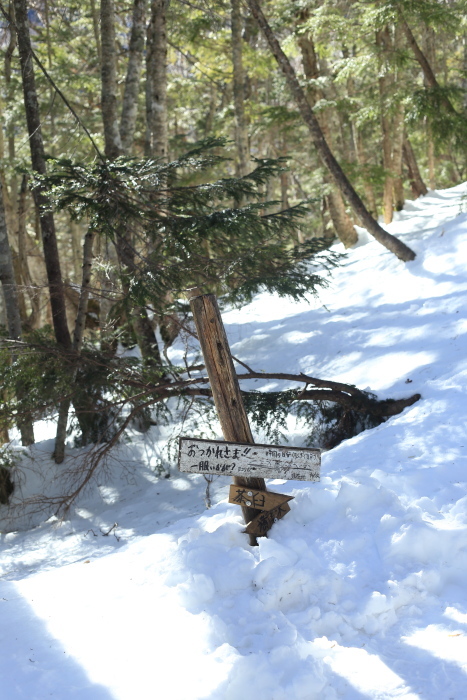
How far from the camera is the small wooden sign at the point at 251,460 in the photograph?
404 centimetres

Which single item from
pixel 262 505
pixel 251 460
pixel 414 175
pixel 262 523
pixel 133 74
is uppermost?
pixel 133 74

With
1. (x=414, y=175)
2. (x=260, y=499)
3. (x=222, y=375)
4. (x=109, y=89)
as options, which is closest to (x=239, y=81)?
(x=109, y=89)

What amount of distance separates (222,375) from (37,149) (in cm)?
621

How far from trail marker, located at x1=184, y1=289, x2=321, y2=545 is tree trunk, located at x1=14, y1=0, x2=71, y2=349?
441 cm

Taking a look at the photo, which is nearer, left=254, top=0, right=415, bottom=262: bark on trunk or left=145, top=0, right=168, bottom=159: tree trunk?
left=145, top=0, right=168, bottom=159: tree trunk

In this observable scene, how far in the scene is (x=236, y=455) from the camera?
4.07 m

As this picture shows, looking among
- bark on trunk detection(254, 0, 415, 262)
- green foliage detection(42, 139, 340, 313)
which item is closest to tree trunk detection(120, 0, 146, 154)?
bark on trunk detection(254, 0, 415, 262)

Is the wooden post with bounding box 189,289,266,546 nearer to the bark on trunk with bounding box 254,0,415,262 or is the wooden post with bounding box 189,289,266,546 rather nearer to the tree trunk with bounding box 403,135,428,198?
the bark on trunk with bounding box 254,0,415,262

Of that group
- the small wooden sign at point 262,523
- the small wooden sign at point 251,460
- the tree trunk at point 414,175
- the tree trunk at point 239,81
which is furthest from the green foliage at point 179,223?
the tree trunk at point 414,175

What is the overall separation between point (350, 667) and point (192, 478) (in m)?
5.14

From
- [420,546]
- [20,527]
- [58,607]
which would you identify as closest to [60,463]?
[20,527]

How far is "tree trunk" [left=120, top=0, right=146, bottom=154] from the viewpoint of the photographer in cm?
941

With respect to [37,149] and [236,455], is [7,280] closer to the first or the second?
[37,149]

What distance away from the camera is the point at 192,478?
8.02 metres
